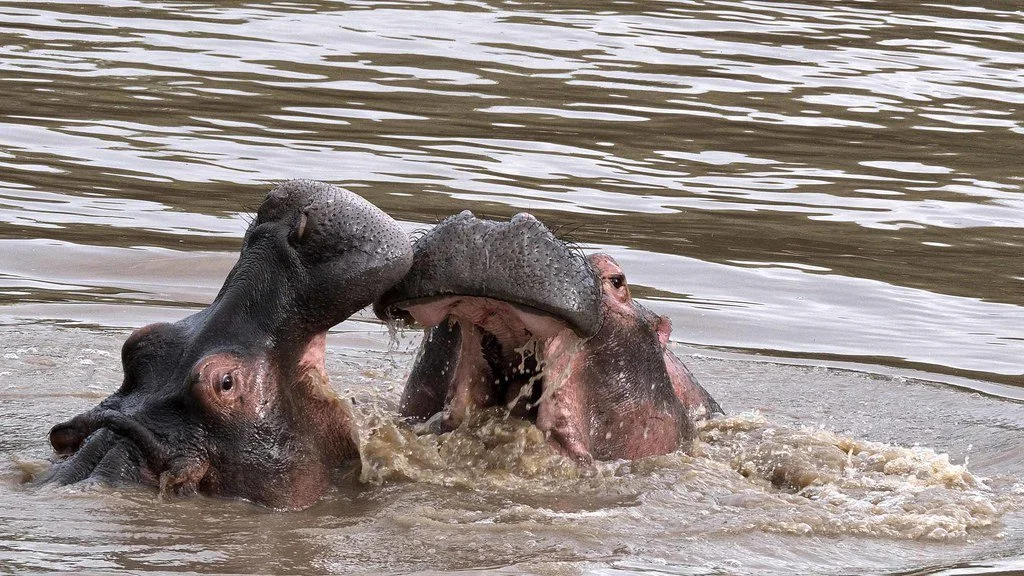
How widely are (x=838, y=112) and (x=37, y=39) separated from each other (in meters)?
6.88

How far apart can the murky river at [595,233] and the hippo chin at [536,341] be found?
0.12m

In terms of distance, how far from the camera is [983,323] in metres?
8.80

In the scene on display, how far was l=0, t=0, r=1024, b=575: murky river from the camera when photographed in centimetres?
516

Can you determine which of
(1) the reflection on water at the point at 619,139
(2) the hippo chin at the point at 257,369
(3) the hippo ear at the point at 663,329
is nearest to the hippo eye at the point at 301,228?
(2) the hippo chin at the point at 257,369

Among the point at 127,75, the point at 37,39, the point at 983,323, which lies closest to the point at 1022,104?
the point at 983,323

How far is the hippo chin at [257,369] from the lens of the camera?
503cm

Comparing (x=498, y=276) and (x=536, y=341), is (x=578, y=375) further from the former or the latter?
(x=498, y=276)

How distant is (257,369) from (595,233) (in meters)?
5.18

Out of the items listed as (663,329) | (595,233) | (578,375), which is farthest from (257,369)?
(595,233)

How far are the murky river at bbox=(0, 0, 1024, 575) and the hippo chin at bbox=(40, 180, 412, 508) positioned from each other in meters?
0.11

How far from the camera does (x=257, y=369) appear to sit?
16.8 ft

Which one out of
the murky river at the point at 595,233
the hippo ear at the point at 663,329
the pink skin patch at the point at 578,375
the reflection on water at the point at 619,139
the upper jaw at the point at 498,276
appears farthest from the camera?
the reflection on water at the point at 619,139

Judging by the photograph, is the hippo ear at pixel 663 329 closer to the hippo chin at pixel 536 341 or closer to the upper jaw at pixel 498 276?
the hippo chin at pixel 536 341

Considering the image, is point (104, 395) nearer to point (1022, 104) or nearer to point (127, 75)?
point (127, 75)
